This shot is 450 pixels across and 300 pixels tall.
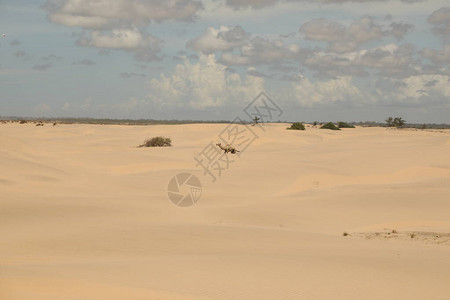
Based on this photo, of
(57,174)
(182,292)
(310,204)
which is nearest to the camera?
(182,292)

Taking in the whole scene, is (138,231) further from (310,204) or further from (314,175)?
(314,175)

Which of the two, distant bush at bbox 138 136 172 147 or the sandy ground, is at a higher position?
distant bush at bbox 138 136 172 147

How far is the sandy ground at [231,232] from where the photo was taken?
7.32 metres

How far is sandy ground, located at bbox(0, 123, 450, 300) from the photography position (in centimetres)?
732

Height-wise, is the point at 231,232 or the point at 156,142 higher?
the point at 156,142

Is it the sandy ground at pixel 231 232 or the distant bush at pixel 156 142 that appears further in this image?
the distant bush at pixel 156 142

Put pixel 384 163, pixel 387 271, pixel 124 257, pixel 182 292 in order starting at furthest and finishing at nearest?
pixel 384 163 → pixel 124 257 → pixel 387 271 → pixel 182 292

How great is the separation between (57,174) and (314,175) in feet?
35.1

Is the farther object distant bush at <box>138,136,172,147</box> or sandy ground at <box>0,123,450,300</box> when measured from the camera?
distant bush at <box>138,136,172,147</box>

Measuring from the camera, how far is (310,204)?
16.8 meters

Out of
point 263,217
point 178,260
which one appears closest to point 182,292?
point 178,260

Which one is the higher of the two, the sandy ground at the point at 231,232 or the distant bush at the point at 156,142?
the distant bush at the point at 156,142

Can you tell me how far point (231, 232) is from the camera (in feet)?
39.5

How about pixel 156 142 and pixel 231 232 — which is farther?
pixel 156 142
